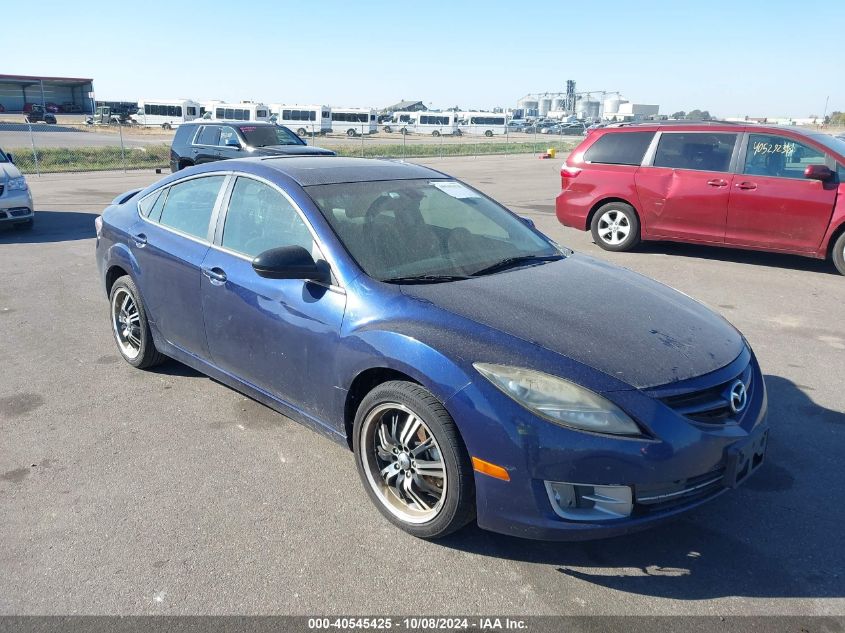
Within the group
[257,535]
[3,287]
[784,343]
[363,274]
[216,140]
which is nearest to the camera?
[257,535]

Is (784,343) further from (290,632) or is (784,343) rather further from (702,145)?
(290,632)

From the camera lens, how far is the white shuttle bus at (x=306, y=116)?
59750mm

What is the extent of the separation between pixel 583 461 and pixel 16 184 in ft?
→ 36.3

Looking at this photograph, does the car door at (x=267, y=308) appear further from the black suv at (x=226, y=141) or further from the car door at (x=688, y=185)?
the black suv at (x=226, y=141)

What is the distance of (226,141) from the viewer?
16.4m

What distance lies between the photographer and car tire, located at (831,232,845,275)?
8.24m

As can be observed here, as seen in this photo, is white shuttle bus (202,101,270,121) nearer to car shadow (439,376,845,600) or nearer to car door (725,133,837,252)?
car door (725,133,837,252)

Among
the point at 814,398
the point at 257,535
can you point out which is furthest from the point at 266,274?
the point at 814,398

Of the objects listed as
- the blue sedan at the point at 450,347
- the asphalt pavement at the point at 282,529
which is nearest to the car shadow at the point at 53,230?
the asphalt pavement at the point at 282,529

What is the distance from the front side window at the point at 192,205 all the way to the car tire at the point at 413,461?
6.11 ft

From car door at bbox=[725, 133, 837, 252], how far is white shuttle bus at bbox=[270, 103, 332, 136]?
54.2 meters

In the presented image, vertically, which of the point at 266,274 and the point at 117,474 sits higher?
the point at 266,274

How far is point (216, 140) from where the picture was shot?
1662cm

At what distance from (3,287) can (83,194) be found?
10.6 metres
